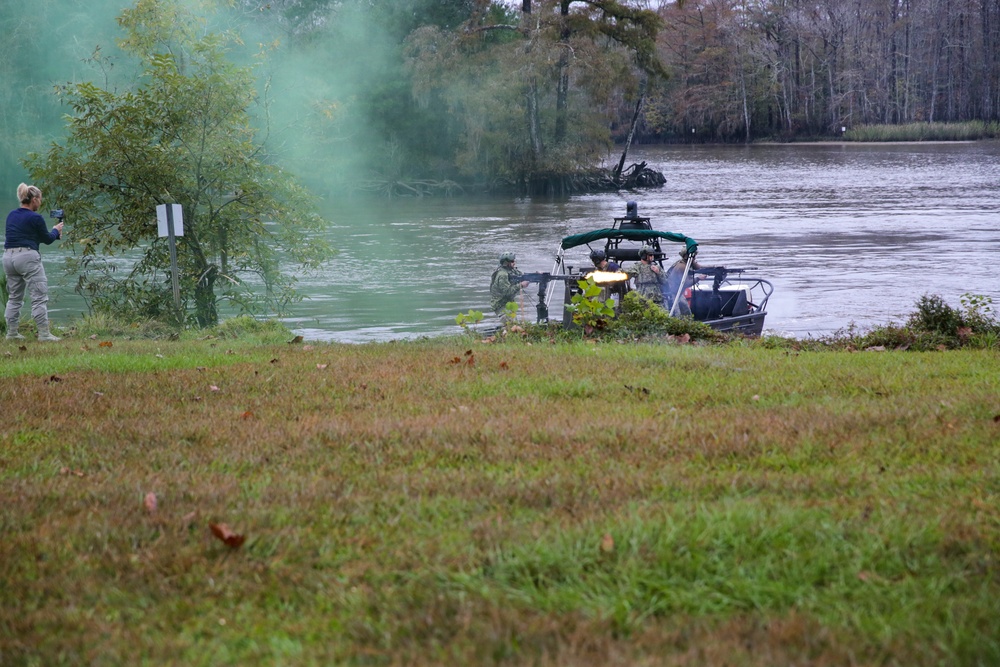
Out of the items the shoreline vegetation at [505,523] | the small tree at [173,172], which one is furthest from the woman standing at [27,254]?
the shoreline vegetation at [505,523]

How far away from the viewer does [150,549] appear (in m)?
4.42

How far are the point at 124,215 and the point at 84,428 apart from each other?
1395 cm

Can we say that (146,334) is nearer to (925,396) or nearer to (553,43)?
(925,396)

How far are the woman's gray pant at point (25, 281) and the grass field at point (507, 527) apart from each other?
6.69m

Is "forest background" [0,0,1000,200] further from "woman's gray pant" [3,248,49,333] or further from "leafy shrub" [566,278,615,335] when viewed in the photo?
"leafy shrub" [566,278,615,335]

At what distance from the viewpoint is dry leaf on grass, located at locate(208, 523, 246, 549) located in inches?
175

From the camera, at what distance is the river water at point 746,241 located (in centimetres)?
2562

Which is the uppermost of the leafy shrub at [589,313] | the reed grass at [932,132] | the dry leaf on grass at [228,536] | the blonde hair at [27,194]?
the reed grass at [932,132]

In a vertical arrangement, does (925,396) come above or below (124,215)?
Answer: below

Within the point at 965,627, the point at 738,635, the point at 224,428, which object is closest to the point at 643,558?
the point at 738,635

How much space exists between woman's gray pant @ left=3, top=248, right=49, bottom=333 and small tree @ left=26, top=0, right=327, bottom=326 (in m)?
5.22

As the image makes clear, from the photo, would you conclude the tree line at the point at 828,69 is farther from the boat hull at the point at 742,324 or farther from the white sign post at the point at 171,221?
the white sign post at the point at 171,221

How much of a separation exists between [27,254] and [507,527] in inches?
455

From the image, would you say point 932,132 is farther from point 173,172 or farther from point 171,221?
point 171,221
